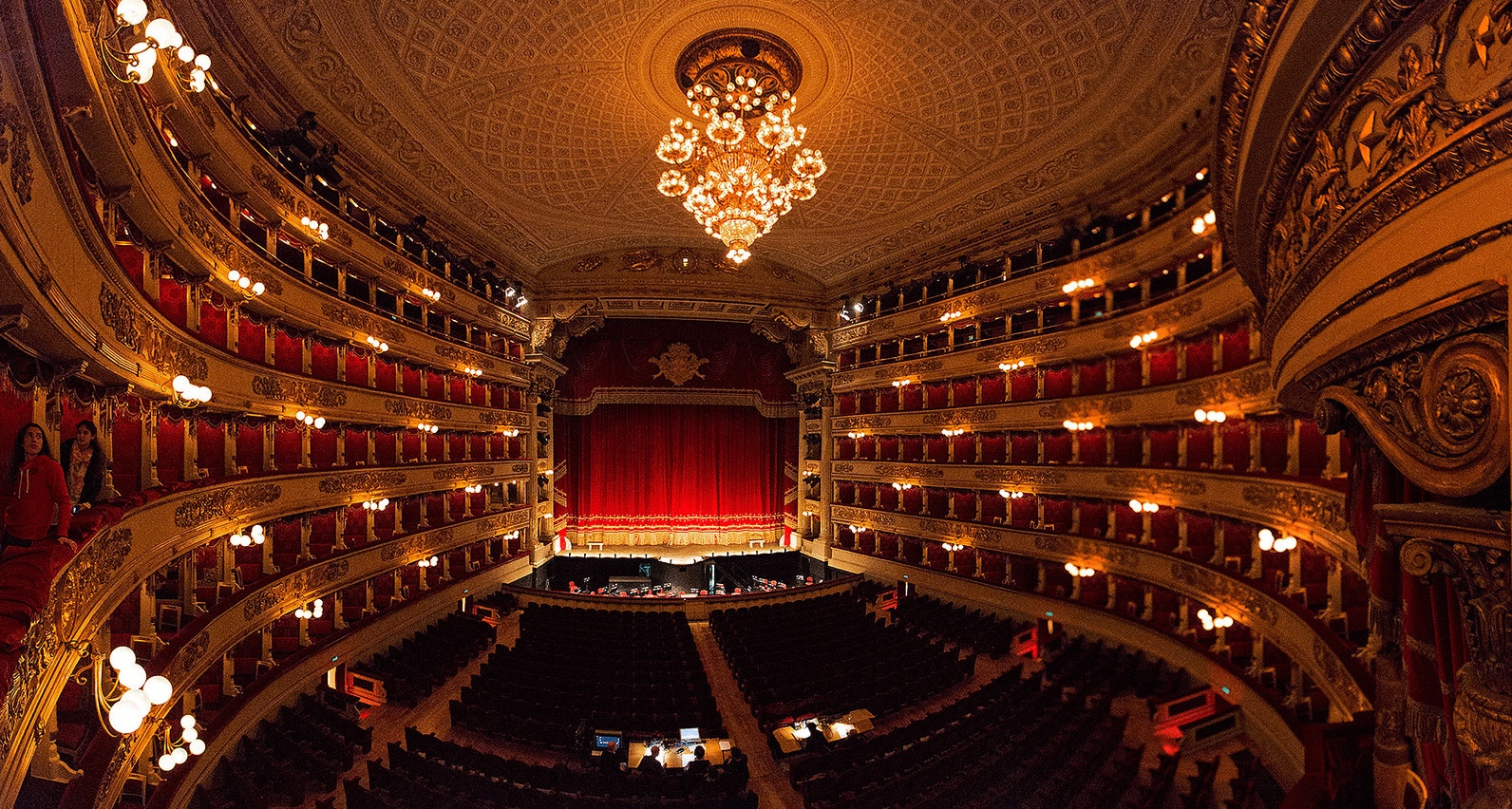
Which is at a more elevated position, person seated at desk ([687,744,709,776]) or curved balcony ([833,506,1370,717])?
curved balcony ([833,506,1370,717])

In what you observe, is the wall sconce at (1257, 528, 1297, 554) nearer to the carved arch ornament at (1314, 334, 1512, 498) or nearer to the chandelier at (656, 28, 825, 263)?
the carved arch ornament at (1314, 334, 1512, 498)

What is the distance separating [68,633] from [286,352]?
8578 millimetres

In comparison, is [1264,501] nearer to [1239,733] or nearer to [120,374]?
[1239,733]

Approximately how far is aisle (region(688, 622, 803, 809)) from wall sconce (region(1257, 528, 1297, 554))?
7607 millimetres

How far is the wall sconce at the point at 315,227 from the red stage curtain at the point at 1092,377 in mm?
17170

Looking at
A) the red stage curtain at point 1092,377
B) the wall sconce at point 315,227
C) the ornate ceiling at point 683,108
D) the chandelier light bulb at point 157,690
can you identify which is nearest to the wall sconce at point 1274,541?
the red stage curtain at point 1092,377

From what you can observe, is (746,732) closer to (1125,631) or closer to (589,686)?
(589,686)

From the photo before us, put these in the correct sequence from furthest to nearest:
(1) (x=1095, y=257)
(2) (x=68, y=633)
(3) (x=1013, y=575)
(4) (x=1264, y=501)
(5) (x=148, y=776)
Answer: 1. (3) (x=1013, y=575)
2. (1) (x=1095, y=257)
3. (4) (x=1264, y=501)
4. (5) (x=148, y=776)
5. (2) (x=68, y=633)

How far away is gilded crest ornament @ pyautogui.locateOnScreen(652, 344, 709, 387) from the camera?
24.0 m

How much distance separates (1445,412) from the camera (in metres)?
1.89

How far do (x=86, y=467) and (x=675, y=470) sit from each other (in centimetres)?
2004

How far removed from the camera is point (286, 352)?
1121cm

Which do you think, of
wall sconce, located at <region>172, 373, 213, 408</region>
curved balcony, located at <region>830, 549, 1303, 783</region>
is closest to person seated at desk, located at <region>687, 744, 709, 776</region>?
wall sconce, located at <region>172, 373, 213, 408</region>

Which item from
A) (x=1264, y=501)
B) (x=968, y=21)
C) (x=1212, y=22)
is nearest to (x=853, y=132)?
(x=968, y=21)
